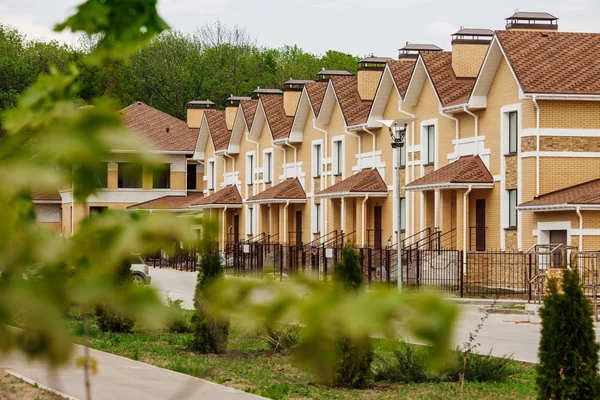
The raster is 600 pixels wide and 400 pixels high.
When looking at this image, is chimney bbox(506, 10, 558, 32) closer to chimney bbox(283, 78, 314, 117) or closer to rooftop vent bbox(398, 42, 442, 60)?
rooftop vent bbox(398, 42, 442, 60)

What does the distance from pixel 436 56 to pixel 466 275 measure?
10541 mm

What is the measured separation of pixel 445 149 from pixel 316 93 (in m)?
13.7

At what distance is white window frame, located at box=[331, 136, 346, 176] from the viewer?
49.1 meters

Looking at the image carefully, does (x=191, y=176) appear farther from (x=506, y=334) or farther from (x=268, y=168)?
(x=506, y=334)

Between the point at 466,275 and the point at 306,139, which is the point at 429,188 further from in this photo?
the point at 306,139

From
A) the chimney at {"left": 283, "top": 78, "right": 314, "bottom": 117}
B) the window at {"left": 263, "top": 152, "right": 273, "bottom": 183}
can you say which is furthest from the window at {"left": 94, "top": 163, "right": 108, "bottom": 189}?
the window at {"left": 263, "top": 152, "right": 273, "bottom": 183}

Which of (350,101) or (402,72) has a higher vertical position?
(402,72)

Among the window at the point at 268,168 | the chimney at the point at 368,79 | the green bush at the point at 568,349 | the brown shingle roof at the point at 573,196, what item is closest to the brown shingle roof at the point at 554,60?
the brown shingle roof at the point at 573,196

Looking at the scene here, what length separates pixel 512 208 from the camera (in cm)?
3594

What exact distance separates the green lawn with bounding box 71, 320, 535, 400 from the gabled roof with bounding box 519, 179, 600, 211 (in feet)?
52.2

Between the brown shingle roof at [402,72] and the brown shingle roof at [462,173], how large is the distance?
519 cm

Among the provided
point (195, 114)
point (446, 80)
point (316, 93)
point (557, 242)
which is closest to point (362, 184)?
point (446, 80)

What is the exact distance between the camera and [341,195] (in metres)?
45.1

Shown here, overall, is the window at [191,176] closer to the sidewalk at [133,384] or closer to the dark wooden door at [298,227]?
the dark wooden door at [298,227]
